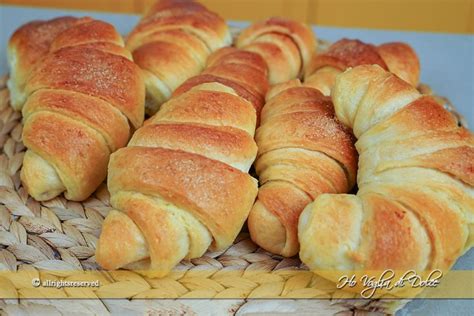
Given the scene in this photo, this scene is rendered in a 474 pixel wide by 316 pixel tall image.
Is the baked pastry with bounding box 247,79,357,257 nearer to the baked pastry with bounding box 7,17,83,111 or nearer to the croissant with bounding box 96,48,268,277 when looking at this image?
the croissant with bounding box 96,48,268,277

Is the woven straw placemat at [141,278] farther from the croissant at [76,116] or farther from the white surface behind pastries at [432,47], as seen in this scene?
the white surface behind pastries at [432,47]

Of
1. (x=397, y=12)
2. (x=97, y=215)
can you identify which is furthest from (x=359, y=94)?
(x=397, y=12)

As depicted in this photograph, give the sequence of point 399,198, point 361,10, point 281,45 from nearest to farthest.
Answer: point 399,198 < point 281,45 < point 361,10

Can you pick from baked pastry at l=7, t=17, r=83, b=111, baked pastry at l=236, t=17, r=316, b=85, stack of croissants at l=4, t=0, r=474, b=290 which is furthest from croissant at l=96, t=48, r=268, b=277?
baked pastry at l=7, t=17, r=83, b=111

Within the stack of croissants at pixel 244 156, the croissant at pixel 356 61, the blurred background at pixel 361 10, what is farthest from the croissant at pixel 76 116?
the blurred background at pixel 361 10

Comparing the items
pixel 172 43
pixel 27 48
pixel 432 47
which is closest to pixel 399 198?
pixel 172 43

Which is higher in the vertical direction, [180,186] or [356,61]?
[356,61]

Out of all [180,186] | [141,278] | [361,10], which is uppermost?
[361,10]

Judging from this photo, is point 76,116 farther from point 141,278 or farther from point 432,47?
point 432,47
